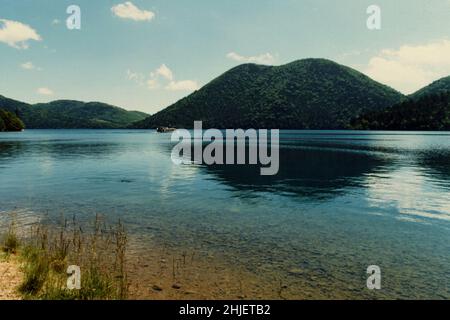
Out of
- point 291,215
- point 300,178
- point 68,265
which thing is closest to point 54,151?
point 300,178

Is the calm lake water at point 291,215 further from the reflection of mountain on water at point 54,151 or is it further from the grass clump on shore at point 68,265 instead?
the reflection of mountain on water at point 54,151

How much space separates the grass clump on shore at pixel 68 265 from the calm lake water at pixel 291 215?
308 centimetres

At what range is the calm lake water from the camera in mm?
14680

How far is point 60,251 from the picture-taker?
14.7 metres

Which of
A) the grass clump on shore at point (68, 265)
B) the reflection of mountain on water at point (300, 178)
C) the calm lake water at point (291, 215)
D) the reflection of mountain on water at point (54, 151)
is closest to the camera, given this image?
the grass clump on shore at point (68, 265)

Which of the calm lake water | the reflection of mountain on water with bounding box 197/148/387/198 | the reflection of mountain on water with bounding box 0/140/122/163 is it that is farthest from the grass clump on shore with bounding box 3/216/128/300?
the reflection of mountain on water with bounding box 0/140/122/163

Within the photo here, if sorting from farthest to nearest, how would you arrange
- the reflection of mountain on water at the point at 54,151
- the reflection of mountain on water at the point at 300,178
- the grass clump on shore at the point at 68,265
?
the reflection of mountain on water at the point at 54,151 < the reflection of mountain on water at the point at 300,178 < the grass clump on shore at the point at 68,265

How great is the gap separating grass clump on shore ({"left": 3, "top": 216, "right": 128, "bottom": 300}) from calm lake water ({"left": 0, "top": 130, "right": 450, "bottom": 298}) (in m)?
3.08

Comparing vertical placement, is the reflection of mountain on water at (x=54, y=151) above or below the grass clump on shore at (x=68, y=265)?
above

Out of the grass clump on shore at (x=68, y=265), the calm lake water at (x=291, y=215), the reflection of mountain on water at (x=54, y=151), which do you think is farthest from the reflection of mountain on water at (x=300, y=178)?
the reflection of mountain on water at (x=54, y=151)

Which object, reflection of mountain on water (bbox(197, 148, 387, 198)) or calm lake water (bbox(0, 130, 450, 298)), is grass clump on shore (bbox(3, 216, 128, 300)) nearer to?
calm lake water (bbox(0, 130, 450, 298))

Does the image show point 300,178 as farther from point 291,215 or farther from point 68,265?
point 68,265

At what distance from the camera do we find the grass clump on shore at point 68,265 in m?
11.1
